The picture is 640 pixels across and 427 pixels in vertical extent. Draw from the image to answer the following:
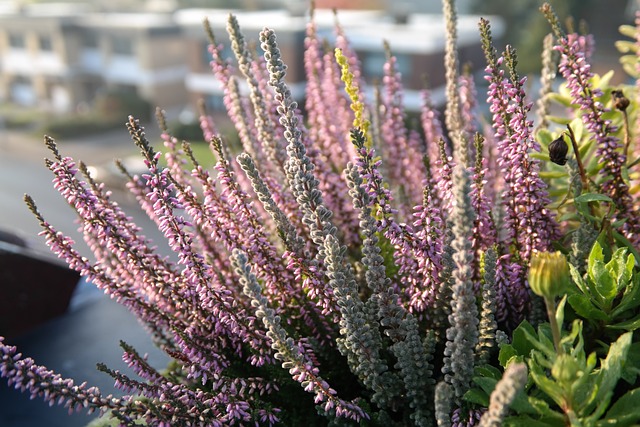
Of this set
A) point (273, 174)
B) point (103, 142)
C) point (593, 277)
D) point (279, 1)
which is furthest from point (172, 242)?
point (279, 1)

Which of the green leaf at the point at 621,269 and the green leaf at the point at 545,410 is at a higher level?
the green leaf at the point at 621,269

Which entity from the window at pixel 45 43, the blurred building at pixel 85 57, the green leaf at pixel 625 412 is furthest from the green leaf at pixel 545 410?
the window at pixel 45 43

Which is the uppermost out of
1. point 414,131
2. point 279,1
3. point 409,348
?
point 279,1

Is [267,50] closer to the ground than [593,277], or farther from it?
farther from it

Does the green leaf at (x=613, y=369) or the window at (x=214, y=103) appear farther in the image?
the window at (x=214, y=103)

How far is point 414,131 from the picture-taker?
3.97 m

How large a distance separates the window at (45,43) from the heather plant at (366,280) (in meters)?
40.0

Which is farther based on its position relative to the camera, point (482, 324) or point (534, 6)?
point (534, 6)

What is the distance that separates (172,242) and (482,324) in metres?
1.24

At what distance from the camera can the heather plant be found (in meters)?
2.12

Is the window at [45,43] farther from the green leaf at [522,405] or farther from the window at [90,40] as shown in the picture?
the green leaf at [522,405]

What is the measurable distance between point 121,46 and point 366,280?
3717 centimetres

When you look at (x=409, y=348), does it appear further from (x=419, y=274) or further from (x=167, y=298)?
(x=167, y=298)

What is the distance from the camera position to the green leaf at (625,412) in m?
1.83
